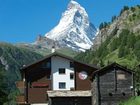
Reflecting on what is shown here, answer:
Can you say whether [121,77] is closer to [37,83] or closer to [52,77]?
[52,77]

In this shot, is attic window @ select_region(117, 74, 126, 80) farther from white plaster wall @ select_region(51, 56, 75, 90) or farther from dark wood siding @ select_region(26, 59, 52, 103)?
white plaster wall @ select_region(51, 56, 75, 90)

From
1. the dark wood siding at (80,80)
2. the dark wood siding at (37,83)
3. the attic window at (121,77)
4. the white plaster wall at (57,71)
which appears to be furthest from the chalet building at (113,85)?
the white plaster wall at (57,71)

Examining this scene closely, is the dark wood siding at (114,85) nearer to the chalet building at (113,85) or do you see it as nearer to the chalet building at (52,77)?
the chalet building at (113,85)

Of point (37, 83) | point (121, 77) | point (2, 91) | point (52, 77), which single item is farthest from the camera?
point (2, 91)

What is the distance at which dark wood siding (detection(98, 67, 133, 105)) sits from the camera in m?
59.5

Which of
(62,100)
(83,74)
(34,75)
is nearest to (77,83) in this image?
(83,74)

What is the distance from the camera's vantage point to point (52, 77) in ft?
243

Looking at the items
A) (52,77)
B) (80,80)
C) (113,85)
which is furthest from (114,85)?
(52,77)

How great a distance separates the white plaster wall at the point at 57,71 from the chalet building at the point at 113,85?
1466cm

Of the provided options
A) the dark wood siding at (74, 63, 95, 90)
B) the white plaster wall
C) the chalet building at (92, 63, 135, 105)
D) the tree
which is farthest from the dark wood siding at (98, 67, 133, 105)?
the tree

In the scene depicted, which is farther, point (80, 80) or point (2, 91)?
point (2, 91)

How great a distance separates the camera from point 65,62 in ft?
245

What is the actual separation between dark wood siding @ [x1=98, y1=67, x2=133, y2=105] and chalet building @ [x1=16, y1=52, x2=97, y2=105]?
1136 centimetres

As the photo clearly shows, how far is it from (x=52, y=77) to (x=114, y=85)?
53.9 feet
